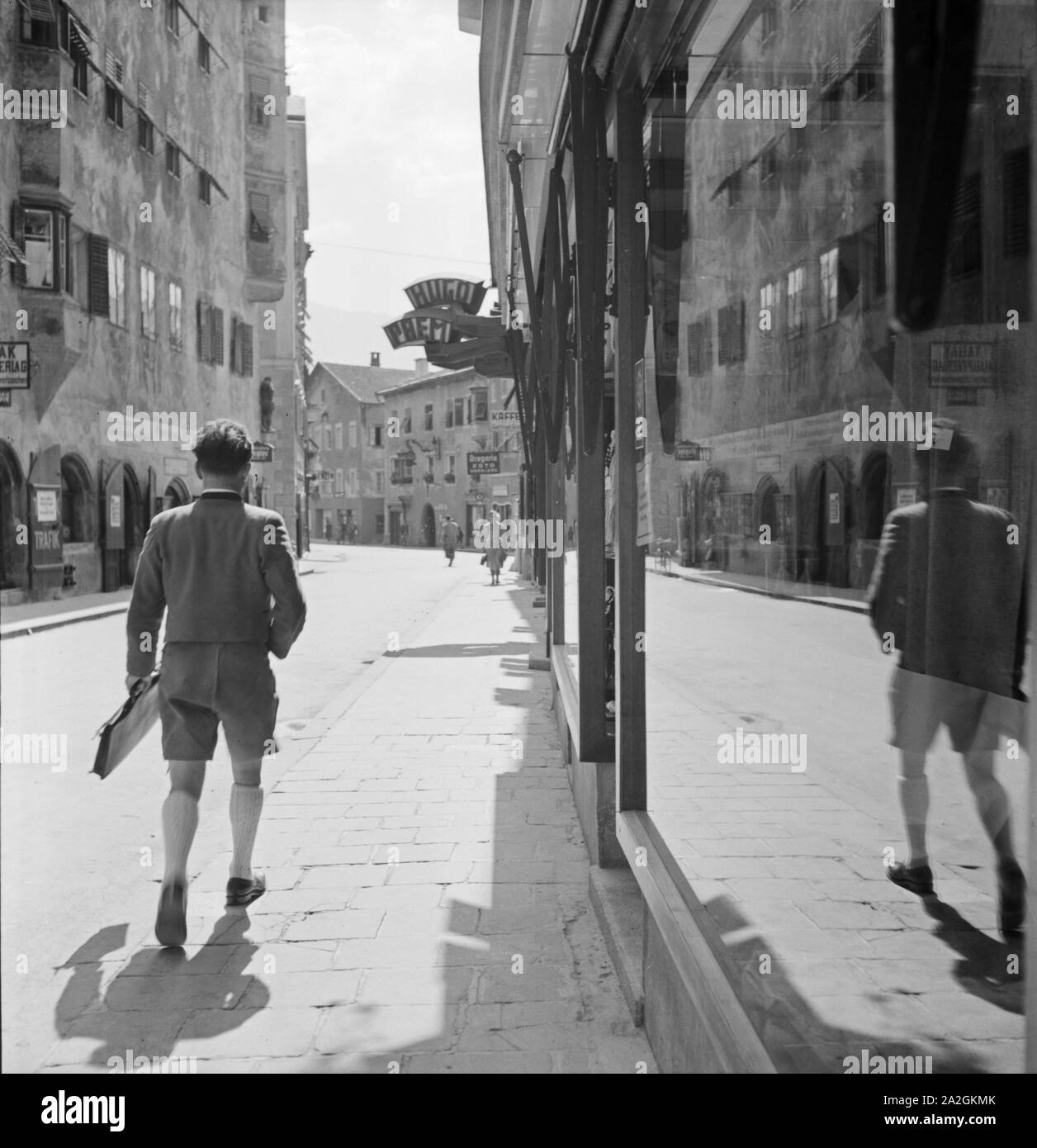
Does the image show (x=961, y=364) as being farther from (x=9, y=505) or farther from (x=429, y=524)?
(x=429, y=524)

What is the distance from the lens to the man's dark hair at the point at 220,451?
4.13 metres

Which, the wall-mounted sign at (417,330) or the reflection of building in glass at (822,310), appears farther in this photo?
the wall-mounted sign at (417,330)

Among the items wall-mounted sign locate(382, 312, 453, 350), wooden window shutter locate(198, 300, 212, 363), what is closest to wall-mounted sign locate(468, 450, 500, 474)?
wooden window shutter locate(198, 300, 212, 363)

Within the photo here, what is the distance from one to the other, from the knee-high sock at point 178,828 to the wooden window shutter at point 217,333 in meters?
26.6

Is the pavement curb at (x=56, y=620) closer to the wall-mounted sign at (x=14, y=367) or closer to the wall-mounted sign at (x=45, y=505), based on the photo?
the wall-mounted sign at (x=45, y=505)

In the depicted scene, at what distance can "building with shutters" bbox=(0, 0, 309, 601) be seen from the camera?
1945 cm

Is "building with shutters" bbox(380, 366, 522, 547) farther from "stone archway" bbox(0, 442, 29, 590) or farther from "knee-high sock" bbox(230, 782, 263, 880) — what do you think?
"knee-high sock" bbox(230, 782, 263, 880)

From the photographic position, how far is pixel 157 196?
24953 mm

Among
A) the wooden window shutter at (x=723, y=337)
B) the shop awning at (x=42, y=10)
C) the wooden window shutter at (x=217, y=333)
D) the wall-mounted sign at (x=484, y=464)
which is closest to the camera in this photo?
the wooden window shutter at (x=723, y=337)

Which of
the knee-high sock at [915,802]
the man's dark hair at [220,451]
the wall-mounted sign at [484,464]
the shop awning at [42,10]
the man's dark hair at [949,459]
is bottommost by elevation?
the knee-high sock at [915,802]

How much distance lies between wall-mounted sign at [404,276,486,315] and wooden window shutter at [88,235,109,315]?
27.8ft

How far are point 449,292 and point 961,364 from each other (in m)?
14.2

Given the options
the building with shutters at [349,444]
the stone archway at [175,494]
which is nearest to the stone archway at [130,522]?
the stone archway at [175,494]

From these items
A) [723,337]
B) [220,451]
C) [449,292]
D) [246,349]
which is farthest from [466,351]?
[246,349]
